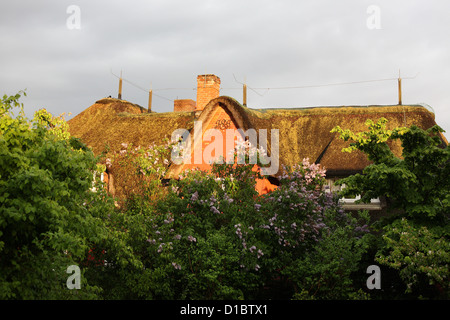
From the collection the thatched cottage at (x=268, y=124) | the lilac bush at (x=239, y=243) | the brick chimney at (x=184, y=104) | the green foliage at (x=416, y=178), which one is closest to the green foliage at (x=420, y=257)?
the green foliage at (x=416, y=178)

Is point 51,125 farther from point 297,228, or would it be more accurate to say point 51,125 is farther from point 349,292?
point 349,292

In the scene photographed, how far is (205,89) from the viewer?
926 inches

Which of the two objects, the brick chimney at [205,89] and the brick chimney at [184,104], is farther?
the brick chimney at [184,104]

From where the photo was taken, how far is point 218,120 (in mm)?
19703

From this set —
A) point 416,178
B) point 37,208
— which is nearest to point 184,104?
point 416,178

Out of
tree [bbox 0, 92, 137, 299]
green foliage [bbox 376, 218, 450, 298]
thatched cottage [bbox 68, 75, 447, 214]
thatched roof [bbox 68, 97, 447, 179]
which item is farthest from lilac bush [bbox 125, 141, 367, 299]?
thatched roof [bbox 68, 97, 447, 179]

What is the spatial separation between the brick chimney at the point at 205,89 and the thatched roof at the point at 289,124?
71cm

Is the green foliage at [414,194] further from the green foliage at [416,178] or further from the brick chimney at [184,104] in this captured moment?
the brick chimney at [184,104]

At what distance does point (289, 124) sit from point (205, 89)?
410 centimetres

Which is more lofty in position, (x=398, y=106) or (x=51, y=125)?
(x=398, y=106)

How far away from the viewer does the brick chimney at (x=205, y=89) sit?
77.0 ft

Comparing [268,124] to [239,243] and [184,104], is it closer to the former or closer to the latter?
[239,243]
